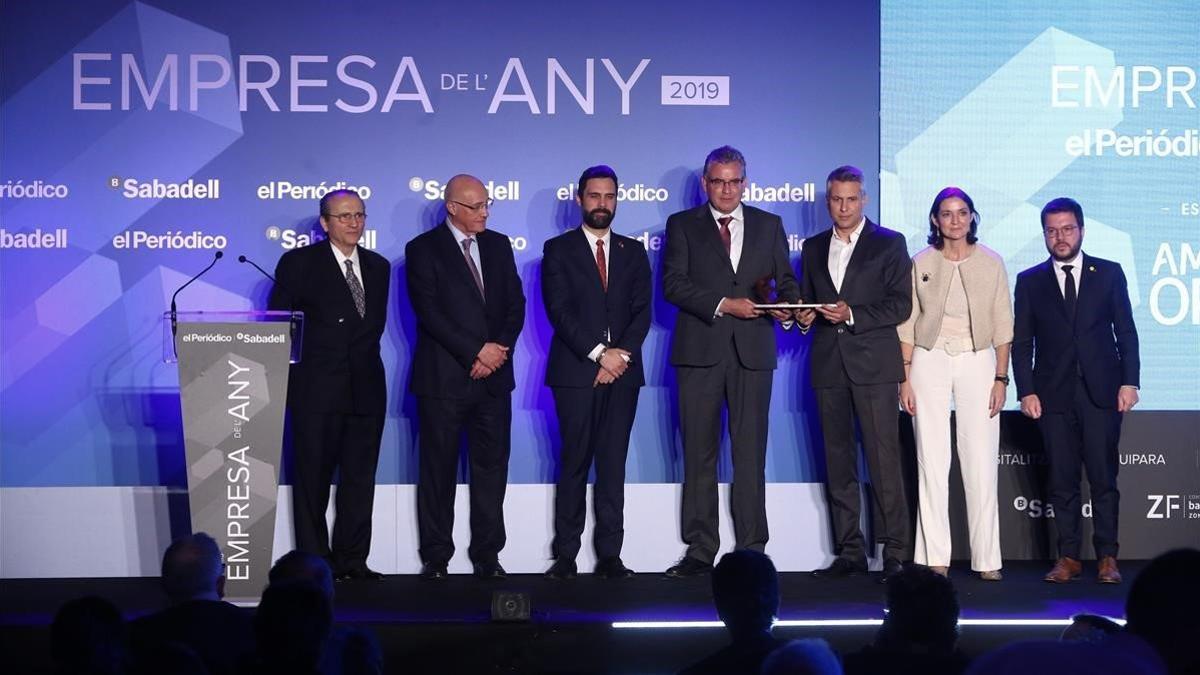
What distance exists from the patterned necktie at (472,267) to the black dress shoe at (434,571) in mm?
1255

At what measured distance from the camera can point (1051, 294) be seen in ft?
20.9

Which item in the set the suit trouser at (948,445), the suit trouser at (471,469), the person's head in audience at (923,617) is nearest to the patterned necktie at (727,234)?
the suit trouser at (948,445)

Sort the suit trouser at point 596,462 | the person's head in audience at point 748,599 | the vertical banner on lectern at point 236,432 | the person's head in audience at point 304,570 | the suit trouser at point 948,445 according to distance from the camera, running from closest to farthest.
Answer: the person's head in audience at point 748,599 < the person's head in audience at point 304,570 < the vertical banner on lectern at point 236,432 < the suit trouser at point 948,445 < the suit trouser at point 596,462

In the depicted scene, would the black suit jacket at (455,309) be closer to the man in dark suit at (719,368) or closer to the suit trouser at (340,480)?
the suit trouser at (340,480)

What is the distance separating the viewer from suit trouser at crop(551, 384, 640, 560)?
642 cm

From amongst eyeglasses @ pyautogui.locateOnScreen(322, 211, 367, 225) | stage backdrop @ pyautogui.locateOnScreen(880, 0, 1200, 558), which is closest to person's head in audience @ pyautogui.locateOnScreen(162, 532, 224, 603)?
eyeglasses @ pyautogui.locateOnScreen(322, 211, 367, 225)

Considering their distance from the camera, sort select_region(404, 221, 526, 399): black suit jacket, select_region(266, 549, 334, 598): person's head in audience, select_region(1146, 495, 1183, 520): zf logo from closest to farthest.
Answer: select_region(266, 549, 334, 598): person's head in audience < select_region(404, 221, 526, 399): black suit jacket < select_region(1146, 495, 1183, 520): zf logo

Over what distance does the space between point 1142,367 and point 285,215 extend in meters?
4.47

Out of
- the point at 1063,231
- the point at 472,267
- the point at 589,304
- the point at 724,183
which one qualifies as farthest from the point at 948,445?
the point at 472,267

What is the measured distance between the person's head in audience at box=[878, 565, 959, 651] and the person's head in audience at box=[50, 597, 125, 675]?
1480 millimetres

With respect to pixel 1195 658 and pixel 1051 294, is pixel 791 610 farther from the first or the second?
pixel 1195 658

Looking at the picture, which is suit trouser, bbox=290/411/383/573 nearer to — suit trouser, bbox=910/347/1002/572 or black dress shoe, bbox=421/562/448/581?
black dress shoe, bbox=421/562/448/581

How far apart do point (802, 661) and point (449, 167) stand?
5204mm

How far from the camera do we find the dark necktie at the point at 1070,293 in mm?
6334
